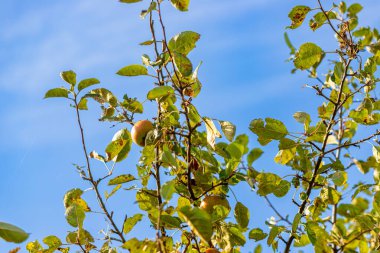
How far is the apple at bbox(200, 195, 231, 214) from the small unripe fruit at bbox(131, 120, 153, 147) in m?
0.44

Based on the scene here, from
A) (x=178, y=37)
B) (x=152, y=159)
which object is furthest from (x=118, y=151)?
(x=178, y=37)

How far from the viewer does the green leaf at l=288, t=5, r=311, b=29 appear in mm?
3203

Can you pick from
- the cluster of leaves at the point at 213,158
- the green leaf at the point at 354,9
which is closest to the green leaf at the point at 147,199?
the cluster of leaves at the point at 213,158

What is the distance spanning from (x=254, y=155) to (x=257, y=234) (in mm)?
559

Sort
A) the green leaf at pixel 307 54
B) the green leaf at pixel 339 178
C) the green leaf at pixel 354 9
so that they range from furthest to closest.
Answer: the green leaf at pixel 354 9 < the green leaf at pixel 307 54 < the green leaf at pixel 339 178

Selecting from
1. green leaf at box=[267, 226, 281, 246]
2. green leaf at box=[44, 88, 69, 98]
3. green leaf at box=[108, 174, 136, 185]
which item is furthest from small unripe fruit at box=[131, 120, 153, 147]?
green leaf at box=[267, 226, 281, 246]

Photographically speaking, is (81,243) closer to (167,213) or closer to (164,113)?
(167,213)

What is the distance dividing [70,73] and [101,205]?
0.71 meters

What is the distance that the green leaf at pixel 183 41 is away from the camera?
104 inches

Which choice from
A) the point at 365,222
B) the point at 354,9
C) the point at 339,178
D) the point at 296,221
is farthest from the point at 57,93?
the point at 354,9

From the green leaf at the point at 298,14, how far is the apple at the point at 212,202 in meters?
1.11

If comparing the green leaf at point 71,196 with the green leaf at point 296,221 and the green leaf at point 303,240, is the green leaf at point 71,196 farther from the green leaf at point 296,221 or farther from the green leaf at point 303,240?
the green leaf at point 303,240

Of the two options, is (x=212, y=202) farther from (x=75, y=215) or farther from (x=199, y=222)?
(x=199, y=222)

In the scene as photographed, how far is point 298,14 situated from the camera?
3.22m
